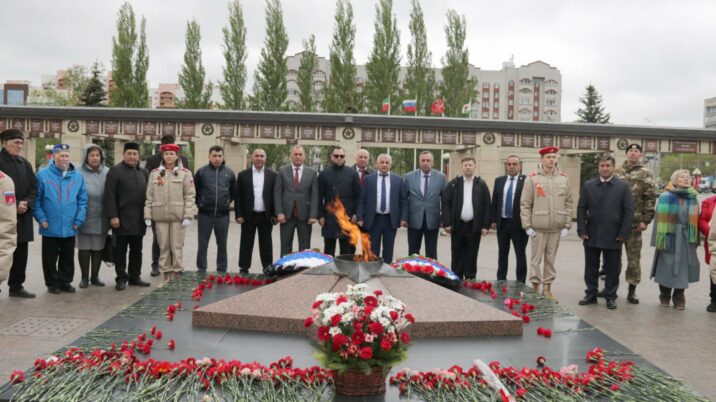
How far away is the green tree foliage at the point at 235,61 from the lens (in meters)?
30.2

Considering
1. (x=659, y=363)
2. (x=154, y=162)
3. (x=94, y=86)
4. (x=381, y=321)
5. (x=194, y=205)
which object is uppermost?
(x=94, y=86)

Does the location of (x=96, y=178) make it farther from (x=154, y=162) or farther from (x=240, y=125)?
(x=240, y=125)

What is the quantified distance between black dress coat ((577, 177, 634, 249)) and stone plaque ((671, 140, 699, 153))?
1441 centimetres

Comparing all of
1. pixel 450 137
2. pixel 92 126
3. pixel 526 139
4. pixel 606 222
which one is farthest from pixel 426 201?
pixel 92 126

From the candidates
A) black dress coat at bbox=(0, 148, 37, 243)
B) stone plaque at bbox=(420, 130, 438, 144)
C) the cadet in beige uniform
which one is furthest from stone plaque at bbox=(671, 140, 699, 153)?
black dress coat at bbox=(0, 148, 37, 243)

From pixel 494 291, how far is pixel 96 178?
17.8 feet

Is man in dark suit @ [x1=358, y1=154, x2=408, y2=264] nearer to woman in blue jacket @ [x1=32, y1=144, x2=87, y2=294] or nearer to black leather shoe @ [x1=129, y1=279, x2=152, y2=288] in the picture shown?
black leather shoe @ [x1=129, y1=279, x2=152, y2=288]

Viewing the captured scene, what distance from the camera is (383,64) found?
1178 inches

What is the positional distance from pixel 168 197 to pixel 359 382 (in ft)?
16.2

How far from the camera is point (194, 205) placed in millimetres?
7734

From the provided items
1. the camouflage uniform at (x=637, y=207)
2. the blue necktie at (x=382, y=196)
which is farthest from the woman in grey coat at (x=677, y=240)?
the blue necktie at (x=382, y=196)

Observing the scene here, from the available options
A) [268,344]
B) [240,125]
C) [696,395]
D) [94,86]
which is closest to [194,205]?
[268,344]

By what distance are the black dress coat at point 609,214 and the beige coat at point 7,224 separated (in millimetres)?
6840

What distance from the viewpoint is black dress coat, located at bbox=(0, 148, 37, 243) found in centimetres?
697
